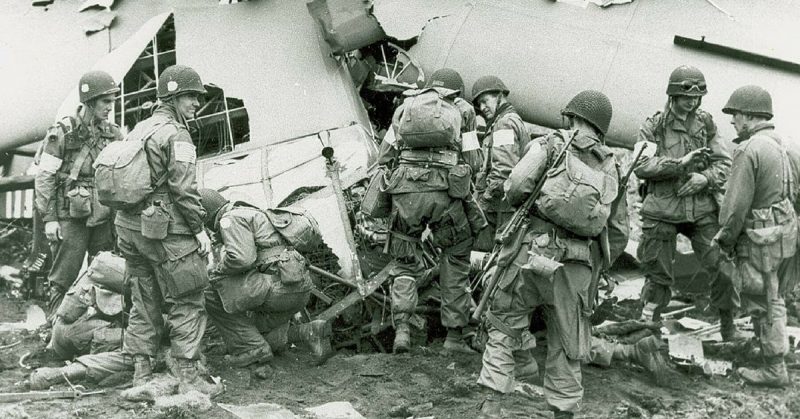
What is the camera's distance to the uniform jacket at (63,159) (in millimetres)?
6281

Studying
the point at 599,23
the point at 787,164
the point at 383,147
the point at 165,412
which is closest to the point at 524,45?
the point at 599,23

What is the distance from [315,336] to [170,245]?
49.4 inches

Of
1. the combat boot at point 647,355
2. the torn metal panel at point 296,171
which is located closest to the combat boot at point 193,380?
the torn metal panel at point 296,171

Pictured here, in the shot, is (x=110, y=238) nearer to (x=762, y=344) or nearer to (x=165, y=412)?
(x=165, y=412)

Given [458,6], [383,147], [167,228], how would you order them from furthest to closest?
[458,6], [383,147], [167,228]

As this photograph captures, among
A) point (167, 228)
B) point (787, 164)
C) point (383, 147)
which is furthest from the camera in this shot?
point (383, 147)

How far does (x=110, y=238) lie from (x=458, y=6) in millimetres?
4214

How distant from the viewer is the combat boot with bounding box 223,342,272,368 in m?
5.31

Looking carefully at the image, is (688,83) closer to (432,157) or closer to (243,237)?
(432,157)

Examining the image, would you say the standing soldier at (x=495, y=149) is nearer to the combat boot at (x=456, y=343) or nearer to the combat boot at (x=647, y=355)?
the combat boot at (x=456, y=343)

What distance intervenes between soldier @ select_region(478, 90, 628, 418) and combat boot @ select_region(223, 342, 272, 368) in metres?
1.64

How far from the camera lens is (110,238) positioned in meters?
6.57

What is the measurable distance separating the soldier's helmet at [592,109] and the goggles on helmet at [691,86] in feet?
5.82

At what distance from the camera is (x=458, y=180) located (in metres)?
5.57
